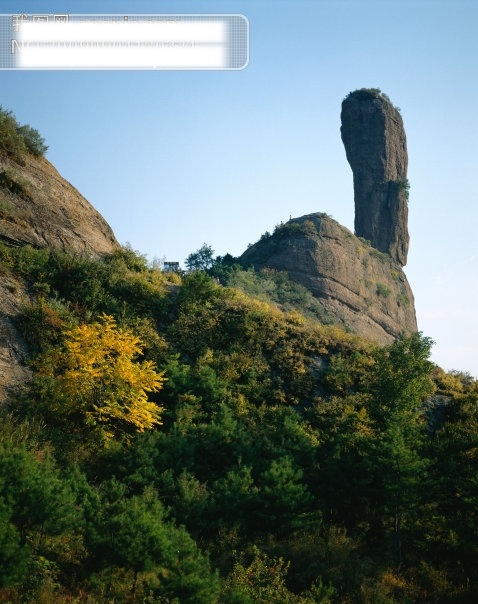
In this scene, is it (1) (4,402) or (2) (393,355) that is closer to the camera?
(1) (4,402)

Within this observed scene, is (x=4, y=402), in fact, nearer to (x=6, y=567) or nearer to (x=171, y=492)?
(x=171, y=492)

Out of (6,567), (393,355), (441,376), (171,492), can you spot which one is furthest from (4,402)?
(441,376)

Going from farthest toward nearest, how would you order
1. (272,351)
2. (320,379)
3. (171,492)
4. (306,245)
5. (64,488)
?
(306,245)
(272,351)
(320,379)
(171,492)
(64,488)

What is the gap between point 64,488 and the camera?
44.8 ft

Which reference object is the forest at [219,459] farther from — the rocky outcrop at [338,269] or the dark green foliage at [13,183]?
the rocky outcrop at [338,269]

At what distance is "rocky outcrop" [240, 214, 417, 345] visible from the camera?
2237 inches

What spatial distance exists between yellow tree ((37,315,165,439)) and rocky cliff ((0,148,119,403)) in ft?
14.7

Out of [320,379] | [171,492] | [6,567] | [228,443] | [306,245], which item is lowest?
[6,567]

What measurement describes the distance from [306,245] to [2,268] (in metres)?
36.8

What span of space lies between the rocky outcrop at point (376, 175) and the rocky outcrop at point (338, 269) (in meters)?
5.36

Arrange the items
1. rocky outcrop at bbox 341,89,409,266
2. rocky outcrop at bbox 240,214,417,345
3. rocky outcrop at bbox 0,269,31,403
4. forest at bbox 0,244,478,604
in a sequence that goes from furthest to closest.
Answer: rocky outcrop at bbox 341,89,409,266, rocky outcrop at bbox 240,214,417,345, rocky outcrop at bbox 0,269,31,403, forest at bbox 0,244,478,604

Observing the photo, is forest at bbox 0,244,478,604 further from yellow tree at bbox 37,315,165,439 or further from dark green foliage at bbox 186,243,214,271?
dark green foliage at bbox 186,243,214,271

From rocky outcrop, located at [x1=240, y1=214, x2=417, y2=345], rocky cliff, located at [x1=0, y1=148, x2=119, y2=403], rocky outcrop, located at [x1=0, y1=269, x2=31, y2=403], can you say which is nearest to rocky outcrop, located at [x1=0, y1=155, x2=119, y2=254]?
rocky cliff, located at [x1=0, y1=148, x2=119, y2=403]

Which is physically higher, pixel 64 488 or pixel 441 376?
pixel 441 376
